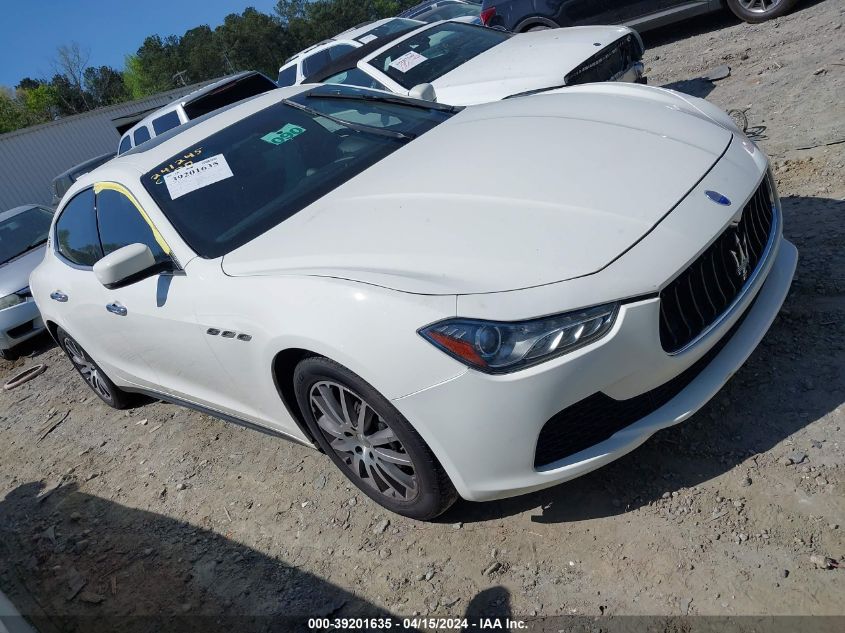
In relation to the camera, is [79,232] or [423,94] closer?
[79,232]

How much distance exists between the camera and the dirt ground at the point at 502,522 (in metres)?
2.20

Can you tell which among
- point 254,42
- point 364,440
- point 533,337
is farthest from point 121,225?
point 254,42

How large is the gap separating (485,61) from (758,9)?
4344 millimetres

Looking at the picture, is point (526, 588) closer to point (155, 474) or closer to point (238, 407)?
point (238, 407)

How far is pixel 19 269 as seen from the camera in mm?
7555

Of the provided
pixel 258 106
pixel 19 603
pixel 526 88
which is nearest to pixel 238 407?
pixel 19 603

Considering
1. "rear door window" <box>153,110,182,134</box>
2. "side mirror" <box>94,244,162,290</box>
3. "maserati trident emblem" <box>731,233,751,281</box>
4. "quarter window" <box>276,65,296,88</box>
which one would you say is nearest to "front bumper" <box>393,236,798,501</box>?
"maserati trident emblem" <box>731,233,751,281</box>

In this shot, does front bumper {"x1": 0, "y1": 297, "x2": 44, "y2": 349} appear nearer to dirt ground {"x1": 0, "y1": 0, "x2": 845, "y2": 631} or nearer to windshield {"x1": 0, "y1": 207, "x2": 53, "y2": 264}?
windshield {"x1": 0, "y1": 207, "x2": 53, "y2": 264}

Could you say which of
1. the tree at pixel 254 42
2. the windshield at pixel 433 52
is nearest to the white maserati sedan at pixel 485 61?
the windshield at pixel 433 52

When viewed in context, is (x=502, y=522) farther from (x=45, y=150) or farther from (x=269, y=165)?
(x=45, y=150)

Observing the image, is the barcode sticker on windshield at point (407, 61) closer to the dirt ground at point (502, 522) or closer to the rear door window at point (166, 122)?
the rear door window at point (166, 122)

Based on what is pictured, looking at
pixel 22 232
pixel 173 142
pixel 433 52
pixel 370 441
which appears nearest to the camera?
pixel 370 441

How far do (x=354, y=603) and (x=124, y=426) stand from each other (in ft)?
9.13

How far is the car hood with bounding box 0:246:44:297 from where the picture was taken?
730cm
